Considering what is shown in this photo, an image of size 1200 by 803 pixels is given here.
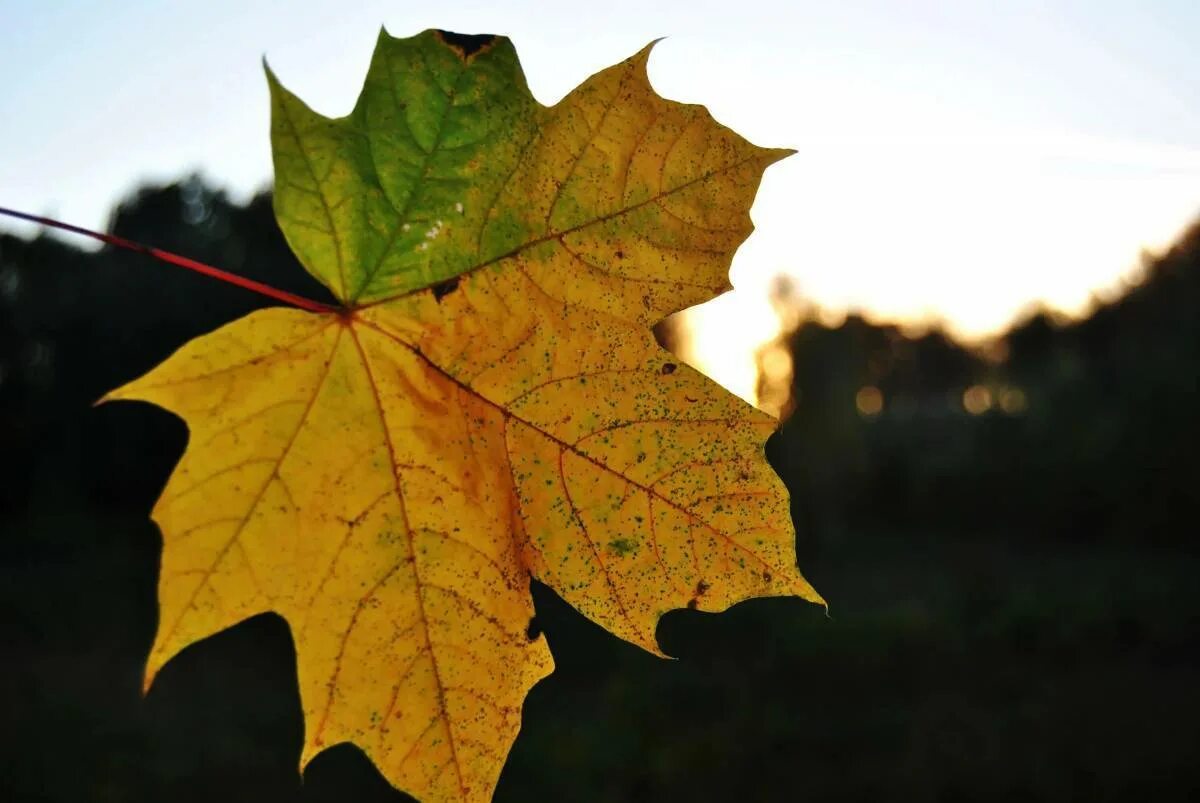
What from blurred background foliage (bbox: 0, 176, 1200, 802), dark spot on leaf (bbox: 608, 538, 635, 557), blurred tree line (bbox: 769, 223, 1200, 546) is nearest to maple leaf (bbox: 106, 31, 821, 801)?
dark spot on leaf (bbox: 608, 538, 635, 557)

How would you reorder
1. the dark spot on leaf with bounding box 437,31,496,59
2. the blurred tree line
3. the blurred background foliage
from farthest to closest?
the blurred tree line
the blurred background foliage
the dark spot on leaf with bounding box 437,31,496,59

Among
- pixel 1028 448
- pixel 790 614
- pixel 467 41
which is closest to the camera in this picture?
pixel 467 41

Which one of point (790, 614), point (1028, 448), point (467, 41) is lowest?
point (790, 614)

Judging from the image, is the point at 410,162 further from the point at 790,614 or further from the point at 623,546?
the point at 790,614

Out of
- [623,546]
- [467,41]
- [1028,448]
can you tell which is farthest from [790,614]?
[467,41]

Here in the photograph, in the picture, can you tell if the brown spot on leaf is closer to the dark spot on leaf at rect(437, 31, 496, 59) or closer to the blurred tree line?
the dark spot on leaf at rect(437, 31, 496, 59)

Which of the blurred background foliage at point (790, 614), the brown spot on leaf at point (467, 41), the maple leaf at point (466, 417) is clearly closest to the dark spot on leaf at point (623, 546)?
the maple leaf at point (466, 417)
